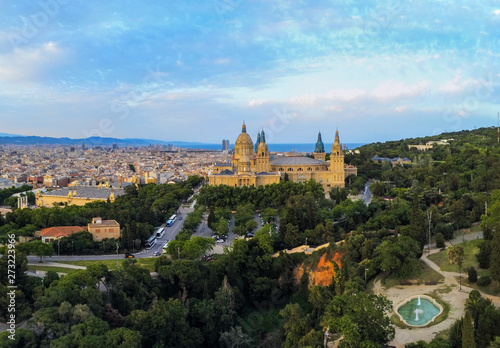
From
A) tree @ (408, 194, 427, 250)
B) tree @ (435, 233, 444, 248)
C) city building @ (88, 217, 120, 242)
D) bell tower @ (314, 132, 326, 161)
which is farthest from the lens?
bell tower @ (314, 132, 326, 161)

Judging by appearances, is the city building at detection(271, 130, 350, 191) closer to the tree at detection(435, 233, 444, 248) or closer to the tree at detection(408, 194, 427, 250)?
the tree at detection(408, 194, 427, 250)

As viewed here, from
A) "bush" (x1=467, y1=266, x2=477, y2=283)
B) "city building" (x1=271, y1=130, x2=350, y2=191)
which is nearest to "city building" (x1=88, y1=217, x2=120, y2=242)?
"bush" (x1=467, y1=266, x2=477, y2=283)

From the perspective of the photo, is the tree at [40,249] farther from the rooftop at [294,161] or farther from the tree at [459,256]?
the rooftop at [294,161]

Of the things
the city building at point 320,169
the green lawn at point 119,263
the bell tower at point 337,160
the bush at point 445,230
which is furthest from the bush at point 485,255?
the bell tower at point 337,160

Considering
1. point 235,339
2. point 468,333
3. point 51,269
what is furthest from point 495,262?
point 51,269

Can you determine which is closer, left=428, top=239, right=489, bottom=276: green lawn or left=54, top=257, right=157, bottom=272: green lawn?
left=428, top=239, right=489, bottom=276: green lawn

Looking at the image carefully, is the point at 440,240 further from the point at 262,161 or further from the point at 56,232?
the point at 262,161

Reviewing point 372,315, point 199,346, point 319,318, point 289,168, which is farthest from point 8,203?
point 372,315

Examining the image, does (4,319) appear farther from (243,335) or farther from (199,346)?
(243,335)
